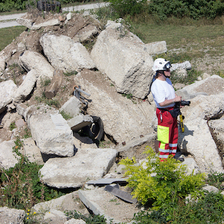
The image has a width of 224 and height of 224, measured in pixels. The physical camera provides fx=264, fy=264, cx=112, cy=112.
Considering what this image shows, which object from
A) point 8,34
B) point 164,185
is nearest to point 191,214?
point 164,185

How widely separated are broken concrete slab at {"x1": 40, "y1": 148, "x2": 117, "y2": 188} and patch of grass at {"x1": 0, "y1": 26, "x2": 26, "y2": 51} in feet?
28.3

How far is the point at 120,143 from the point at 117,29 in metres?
3.26

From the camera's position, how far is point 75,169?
5.21 m

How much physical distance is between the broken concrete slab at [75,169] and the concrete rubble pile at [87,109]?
0.02 meters

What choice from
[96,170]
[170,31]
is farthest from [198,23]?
[96,170]

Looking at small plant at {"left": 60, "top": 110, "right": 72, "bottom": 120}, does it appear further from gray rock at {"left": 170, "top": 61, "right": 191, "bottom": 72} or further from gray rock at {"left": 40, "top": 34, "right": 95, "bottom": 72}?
gray rock at {"left": 170, "top": 61, "right": 191, "bottom": 72}

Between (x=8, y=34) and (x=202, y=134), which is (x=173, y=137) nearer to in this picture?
(x=202, y=134)

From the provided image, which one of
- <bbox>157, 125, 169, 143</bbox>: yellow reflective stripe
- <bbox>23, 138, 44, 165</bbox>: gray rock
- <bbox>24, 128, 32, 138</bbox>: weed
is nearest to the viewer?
<bbox>157, 125, 169, 143</bbox>: yellow reflective stripe

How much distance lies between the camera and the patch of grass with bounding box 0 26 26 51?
499 inches

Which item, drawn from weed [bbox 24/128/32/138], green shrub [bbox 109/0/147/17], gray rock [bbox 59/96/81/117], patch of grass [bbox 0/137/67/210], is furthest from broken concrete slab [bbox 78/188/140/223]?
green shrub [bbox 109/0/147/17]

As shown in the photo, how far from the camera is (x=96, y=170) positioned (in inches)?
205

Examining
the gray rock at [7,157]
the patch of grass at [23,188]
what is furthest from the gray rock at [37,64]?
the patch of grass at [23,188]

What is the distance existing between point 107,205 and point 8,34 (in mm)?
12505

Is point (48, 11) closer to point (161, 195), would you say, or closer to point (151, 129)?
point (151, 129)
